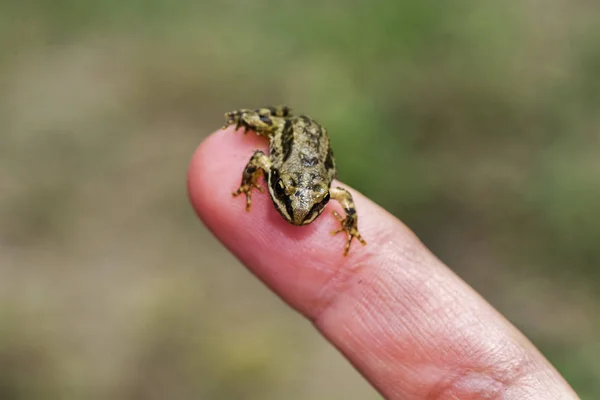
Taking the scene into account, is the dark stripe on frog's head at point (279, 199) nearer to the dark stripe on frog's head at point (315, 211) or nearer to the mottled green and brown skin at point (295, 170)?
the mottled green and brown skin at point (295, 170)

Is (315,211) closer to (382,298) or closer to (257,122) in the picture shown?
(382,298)

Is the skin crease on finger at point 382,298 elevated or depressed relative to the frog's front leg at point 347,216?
depressed

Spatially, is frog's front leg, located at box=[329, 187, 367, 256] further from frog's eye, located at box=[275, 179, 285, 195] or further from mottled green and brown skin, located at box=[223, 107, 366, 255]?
frog's eye, located at box=[275, 179, 285, 195]

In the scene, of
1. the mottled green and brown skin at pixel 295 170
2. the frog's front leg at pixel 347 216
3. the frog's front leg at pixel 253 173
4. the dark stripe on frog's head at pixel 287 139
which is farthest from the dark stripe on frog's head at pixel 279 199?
the frog's front leg at pixel 347 216

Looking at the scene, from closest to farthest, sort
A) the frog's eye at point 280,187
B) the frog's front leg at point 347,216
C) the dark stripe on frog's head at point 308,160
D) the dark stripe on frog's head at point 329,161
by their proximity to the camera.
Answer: the frog's eye at point 280,187 < the frog's front leg at point 347,216 < the dark stripe on frog's head at point 308,160 < the dark stripe on frog's head at point 329,161

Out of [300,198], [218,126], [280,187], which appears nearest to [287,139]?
[280,187]
